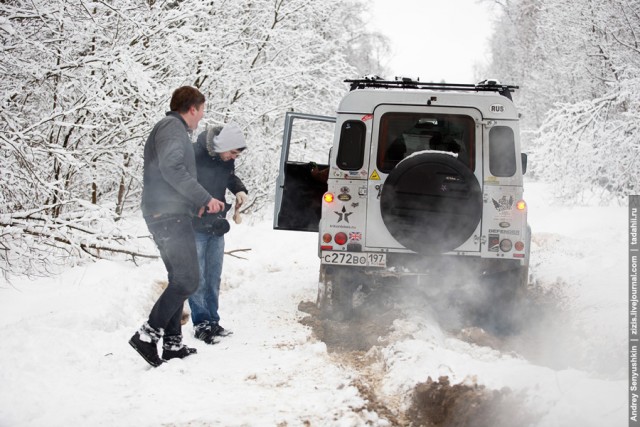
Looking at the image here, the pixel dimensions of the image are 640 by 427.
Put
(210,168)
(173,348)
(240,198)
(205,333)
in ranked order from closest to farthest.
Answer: (173,348)
(205,333)
(240,198)
(210,168)

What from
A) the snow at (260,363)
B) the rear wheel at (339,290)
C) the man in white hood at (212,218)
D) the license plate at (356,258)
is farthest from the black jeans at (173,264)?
the rear wheel at (339,290)

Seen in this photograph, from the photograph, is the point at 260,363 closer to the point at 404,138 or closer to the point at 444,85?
the point at 404,138

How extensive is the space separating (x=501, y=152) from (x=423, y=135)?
841 millimetres

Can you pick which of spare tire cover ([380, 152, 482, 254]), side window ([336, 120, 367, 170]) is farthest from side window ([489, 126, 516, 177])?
side window ([336, 120, 367, 170])

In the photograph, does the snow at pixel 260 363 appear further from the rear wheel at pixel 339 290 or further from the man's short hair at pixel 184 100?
the man's short hair at pixel 184 100

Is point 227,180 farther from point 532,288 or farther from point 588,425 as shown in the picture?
point 532,288

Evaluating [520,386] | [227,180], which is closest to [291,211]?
[227,180]

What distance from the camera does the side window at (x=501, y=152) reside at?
237 inches

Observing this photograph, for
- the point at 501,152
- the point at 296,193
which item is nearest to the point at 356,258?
the point at 296,193

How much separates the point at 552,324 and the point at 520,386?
3029 mm

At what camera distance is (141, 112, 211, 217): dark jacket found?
4.52 m

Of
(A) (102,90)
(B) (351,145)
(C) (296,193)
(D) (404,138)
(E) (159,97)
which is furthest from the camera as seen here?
(E) (159,97)

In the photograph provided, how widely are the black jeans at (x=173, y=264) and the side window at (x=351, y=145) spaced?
6.80 feet

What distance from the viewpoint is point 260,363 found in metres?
4.81
